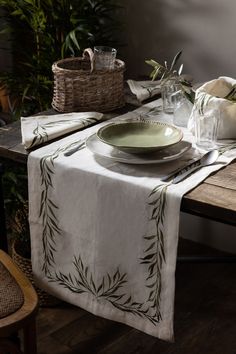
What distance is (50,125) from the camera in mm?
1659

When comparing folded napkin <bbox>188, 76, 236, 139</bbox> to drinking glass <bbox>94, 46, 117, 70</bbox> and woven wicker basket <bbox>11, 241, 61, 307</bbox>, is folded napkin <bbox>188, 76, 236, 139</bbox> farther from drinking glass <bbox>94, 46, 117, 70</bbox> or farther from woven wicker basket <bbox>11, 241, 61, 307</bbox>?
woven wicker basket <bbox>11, 241, 61, 307</bbox>

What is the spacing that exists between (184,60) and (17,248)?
3.18 ft

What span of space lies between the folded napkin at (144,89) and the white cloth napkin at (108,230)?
14.6 inches

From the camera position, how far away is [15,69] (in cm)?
270

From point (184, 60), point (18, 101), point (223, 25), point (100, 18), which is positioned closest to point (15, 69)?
point (18, 101)

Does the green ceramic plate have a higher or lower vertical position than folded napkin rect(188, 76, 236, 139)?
lower

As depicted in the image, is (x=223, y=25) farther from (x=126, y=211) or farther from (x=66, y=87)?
(x=126, y=211)

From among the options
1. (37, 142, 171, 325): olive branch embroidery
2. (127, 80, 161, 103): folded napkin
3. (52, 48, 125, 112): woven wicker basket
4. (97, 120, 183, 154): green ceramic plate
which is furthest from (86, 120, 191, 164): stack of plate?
(127, 80, 161, 103): folded napkin

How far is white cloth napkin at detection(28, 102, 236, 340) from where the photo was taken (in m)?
1.35

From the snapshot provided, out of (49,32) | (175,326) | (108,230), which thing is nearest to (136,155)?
(108,230)

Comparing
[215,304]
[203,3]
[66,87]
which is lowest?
[215,304]

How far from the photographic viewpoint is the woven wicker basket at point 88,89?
68.7 inches

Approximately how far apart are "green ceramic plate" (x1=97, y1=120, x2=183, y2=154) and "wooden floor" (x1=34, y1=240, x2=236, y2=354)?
2.51 ft

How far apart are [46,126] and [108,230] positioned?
0.39 m
